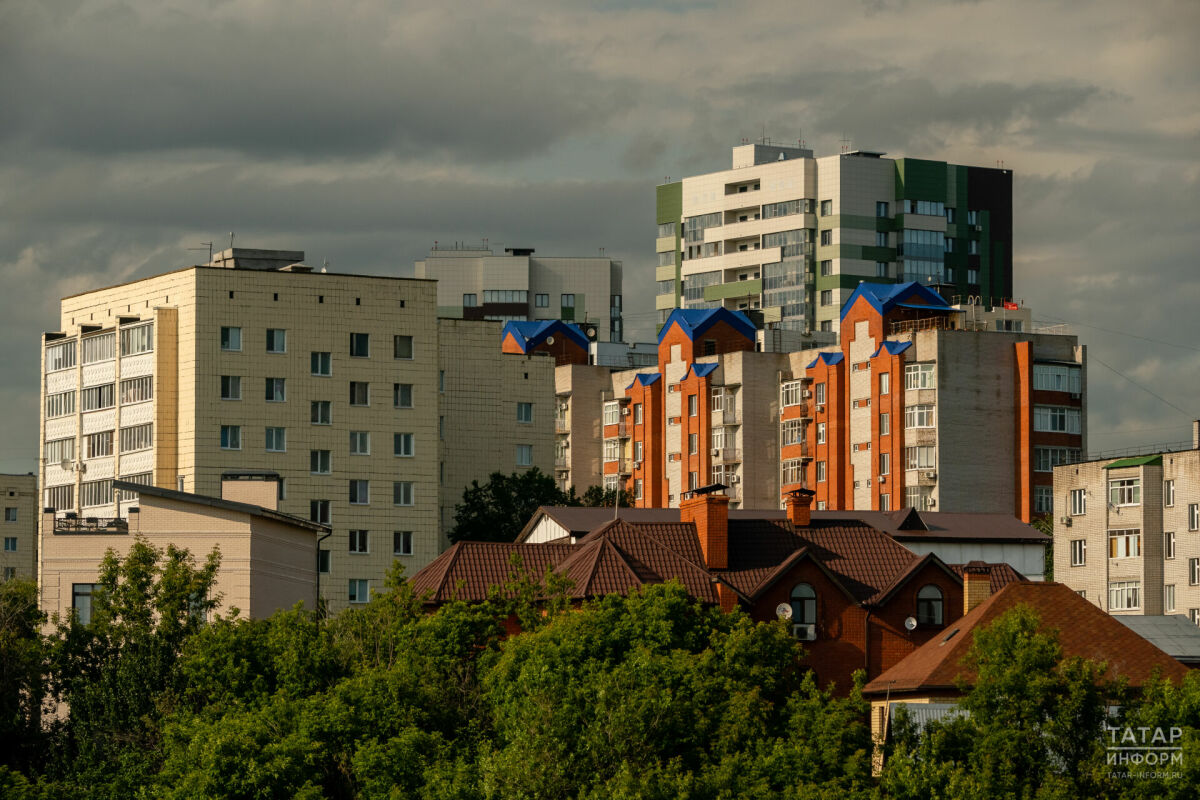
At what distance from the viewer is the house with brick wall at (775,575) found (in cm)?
7594

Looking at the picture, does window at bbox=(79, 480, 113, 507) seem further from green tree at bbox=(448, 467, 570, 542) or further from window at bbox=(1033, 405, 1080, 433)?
window at bbox=(1033, 405, 1080, 433)

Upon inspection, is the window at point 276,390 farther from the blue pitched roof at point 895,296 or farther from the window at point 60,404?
the blue pitched roof at point 895,296

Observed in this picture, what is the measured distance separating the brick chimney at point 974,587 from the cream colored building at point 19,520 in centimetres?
11439

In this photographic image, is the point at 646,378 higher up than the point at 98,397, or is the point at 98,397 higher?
the point at 646,378

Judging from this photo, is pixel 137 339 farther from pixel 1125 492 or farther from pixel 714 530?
pixel 1125 492

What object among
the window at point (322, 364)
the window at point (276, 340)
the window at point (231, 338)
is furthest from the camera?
the window at point (322, 364)

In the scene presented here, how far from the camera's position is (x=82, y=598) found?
78.6 meters

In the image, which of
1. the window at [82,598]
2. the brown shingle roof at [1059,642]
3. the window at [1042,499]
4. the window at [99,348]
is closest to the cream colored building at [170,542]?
the window at [82,598]

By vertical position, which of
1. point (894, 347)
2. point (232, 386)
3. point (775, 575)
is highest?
point (894, 347)

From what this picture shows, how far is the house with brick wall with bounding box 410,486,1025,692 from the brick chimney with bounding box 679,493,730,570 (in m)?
0.04

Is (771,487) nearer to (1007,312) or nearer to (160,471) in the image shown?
(1007,312)

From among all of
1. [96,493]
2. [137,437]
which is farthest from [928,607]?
[96,493]

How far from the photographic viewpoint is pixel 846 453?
140625mm

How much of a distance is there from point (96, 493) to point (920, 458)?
4927 cm
